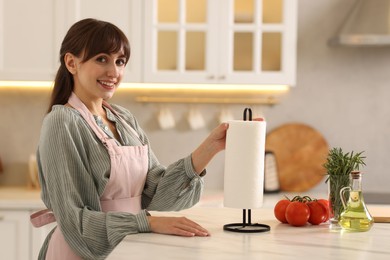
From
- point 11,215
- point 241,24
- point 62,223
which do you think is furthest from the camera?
point 241,24

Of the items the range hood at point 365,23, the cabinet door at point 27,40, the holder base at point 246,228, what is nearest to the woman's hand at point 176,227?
the holder base at point 246,228

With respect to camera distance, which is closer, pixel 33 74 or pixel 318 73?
pixel 33 74

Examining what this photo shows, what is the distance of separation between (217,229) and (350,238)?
39cm

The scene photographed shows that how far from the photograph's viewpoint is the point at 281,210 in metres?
2.36

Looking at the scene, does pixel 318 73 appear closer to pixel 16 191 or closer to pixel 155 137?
pixel 155 137

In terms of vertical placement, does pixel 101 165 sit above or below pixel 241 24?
below

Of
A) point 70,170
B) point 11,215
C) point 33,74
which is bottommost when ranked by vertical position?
point 11,215

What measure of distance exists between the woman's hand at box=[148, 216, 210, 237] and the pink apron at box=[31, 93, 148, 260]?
13.0 inches

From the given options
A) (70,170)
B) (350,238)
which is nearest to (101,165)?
(70,170)

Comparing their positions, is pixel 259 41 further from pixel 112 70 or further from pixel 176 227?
pixel 176 227

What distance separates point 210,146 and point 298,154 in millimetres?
2296

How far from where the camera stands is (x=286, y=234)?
7.22 ft

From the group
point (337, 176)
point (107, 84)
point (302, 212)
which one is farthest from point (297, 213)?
point (107, 84)

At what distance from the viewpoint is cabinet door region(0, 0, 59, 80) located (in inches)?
166
